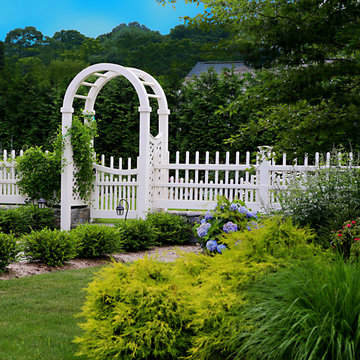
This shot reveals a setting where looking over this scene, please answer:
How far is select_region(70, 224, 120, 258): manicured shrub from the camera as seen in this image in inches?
249

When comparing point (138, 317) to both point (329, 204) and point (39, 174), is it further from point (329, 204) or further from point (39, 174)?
point (39, 174)

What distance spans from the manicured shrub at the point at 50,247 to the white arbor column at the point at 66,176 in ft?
9.62

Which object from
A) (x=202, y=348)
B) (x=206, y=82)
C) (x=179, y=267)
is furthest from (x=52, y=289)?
(x=206, y=82)

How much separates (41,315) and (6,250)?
5.35 ft

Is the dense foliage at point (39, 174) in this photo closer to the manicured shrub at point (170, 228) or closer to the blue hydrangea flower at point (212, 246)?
the manicured shrub at point (170, 228)

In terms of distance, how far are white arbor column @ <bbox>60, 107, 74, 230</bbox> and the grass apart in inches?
134

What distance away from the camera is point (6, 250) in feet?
17.5

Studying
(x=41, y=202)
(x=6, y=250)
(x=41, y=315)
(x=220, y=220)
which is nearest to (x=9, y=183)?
(x=41, y=202)

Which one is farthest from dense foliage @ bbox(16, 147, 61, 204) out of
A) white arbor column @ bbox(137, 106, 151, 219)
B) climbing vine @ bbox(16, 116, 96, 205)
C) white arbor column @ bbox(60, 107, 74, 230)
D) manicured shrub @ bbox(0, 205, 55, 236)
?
white arbor column @ bbox(137, 106, 151, 219)

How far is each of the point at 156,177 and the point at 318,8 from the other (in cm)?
574

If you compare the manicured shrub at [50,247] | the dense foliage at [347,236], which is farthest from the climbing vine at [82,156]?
the dense foliage at [347,236]

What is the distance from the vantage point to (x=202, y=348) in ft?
8.57

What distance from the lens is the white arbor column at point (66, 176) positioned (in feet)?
29.2

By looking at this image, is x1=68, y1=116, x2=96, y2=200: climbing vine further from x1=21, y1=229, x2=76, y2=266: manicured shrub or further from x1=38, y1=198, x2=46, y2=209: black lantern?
x1=21, y1=229, x2=76, y2=266: manicured shrub
